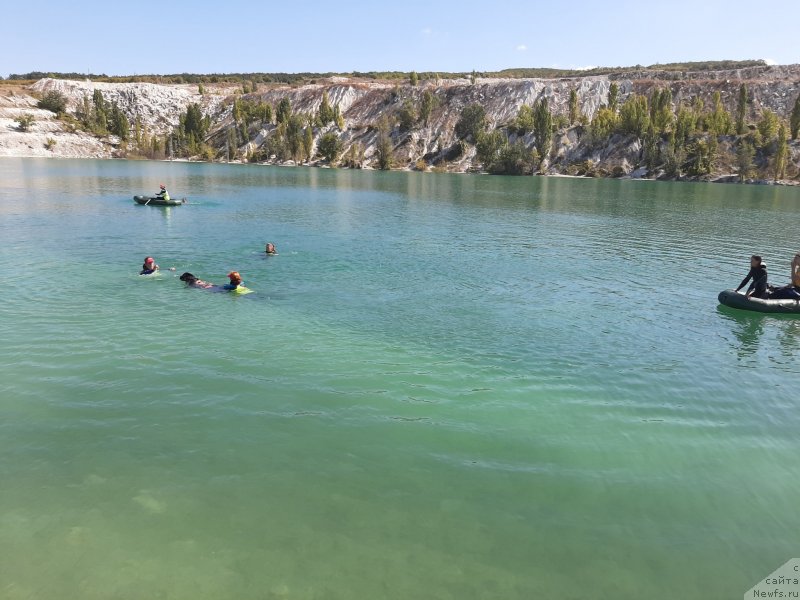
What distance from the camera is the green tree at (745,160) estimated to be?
4971 inches

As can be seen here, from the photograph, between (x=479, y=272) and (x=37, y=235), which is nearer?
(x=479, y=272)

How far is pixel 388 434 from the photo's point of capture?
13.9 metres

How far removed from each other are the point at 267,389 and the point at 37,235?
31.9m

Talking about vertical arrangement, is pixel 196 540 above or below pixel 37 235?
below

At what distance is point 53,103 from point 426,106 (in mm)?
116252

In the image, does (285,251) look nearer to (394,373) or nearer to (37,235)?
(37,235)

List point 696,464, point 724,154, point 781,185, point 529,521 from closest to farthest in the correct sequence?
1. point 529,521
2. point 696,464
3. point 781,185
4. point 724,154

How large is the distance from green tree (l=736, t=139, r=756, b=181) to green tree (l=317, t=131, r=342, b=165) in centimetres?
10211

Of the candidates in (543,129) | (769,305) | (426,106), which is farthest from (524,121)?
(769,305)

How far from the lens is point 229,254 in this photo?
35625 millimetres

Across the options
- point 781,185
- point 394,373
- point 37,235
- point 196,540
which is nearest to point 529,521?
point 196,540

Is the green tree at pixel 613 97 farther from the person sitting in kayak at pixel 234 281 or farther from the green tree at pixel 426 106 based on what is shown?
the person sitting in kayak at pixel 234 281

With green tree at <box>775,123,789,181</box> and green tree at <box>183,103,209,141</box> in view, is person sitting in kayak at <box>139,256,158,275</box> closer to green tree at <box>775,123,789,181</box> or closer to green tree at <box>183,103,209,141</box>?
green tree at <box>775,123,789,181</box>

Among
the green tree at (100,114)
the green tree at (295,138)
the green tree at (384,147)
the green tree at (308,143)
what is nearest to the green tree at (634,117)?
the green tree at (384,147)
